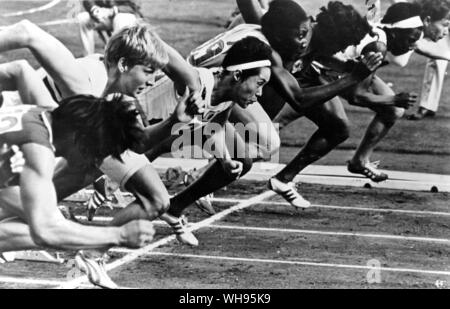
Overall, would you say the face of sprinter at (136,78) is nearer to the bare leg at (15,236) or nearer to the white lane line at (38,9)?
the white lane line at (38,9)

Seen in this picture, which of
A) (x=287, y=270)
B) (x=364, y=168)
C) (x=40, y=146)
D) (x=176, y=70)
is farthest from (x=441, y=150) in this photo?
(x=40, y=146)

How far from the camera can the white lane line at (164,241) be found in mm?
7227

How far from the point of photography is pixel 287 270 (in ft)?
24.0

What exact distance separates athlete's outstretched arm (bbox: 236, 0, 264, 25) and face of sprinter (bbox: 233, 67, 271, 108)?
0.29 meters

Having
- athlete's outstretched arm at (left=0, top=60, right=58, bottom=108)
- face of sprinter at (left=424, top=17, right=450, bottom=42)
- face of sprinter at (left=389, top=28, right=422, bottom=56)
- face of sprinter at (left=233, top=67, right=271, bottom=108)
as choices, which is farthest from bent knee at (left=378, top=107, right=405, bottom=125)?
athlete's outstretched arm at (left=0, top=60, right=58, bottom=108)

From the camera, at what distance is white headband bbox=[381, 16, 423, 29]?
7402 millimetres

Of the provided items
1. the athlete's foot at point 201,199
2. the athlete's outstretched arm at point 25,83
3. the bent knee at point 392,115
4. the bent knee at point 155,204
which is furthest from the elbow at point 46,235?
the bent knee at point 392,115

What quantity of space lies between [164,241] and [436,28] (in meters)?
2.04

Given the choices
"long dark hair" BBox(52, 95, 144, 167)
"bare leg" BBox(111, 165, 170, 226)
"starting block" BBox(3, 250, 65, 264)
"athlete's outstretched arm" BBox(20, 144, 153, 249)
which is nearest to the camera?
"athlete's outstretched arm" BBox(20, 144, 153, 249)

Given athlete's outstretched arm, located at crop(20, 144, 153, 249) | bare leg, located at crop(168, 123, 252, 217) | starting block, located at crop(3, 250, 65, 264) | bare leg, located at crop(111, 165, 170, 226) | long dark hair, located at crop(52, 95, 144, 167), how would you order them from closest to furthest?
1. athlete's outstretched arm, located at crop(20, 144, 153, 249)
2. long dark hair, located at crop(52, 95, 144, 167)
3. bare leg, located at crop(111, 165, 170, 226)
4. starting block, located at crop(3, 250, 65, 264)
5. bare leg, located at crop(168, 123, 252, 217)

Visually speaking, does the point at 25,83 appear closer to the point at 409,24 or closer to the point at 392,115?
the point at 392,115

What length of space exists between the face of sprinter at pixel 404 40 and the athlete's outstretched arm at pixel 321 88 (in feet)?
0.38

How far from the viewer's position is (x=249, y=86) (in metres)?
7.20

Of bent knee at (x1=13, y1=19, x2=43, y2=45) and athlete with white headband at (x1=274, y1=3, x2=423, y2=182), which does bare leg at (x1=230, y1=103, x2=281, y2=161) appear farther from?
bent knee at (x1=13, y1=19, x2=43, y2=45)
